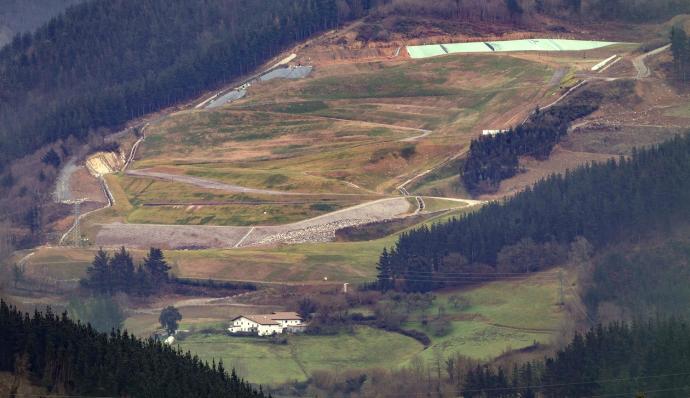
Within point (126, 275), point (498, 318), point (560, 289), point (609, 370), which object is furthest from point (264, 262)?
point (609, 370)

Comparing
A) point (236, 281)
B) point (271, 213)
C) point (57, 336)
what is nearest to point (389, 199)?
point (271, 213)

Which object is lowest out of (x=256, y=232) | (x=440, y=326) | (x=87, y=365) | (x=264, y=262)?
(x=440, y=326)

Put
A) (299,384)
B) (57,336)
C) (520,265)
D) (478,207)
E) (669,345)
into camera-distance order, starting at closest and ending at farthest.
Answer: (57,336), (669,345), (299,384), (520,265), (478,207)

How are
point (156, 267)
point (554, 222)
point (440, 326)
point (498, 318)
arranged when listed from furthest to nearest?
point (156, 267) < point (554, 222) < point (440, 326) < point (498, 318)

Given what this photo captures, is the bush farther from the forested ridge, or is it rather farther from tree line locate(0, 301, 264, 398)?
tree line locate(0, 301, 264, 398)

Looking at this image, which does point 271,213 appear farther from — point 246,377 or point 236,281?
point 246,377

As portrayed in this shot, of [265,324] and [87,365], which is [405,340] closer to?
[265,324]
